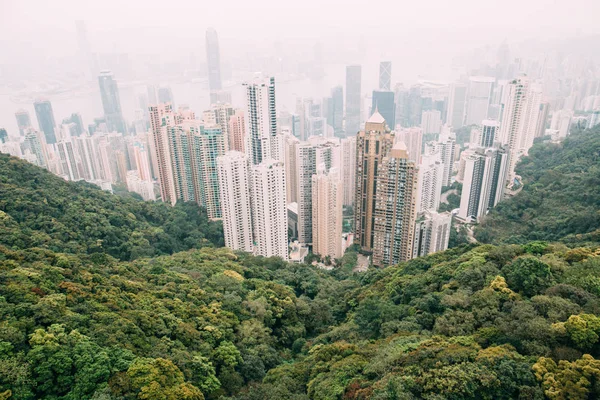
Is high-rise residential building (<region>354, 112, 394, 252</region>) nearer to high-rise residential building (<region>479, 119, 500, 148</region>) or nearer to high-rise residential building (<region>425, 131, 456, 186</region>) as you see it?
high-rise residential building (<region>479, 119, 500, 148</region>)

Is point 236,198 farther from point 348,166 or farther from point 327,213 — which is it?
point 348,166

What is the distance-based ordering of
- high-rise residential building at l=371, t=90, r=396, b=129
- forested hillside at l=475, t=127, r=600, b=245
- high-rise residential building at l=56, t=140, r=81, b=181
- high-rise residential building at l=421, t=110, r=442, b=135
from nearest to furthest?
forested hillside at l=475, t=127, r=600, b=245, high-rise residential building at l=56, t=140, r=81, b=181, high-rise residential building at l=371, t=90, r=396, b=129, high-rise residential building at l=421, t=110, r=442, b=135

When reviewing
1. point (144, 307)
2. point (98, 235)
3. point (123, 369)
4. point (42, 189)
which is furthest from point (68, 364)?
point (42, 189)

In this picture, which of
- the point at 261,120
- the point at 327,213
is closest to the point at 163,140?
the point at 261,120

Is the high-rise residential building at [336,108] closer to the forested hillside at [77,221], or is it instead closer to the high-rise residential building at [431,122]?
the high-rise residential building at [431,122]

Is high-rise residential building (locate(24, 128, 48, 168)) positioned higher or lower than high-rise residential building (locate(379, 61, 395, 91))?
lower

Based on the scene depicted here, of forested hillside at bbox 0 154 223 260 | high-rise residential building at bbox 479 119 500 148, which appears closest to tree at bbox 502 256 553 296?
forested hillside at bbox 0 154 223 260

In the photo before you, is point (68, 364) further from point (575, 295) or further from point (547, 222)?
point (547, 222)
